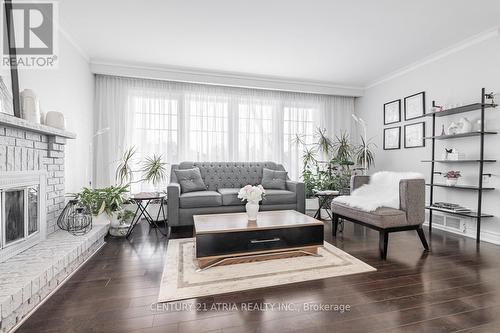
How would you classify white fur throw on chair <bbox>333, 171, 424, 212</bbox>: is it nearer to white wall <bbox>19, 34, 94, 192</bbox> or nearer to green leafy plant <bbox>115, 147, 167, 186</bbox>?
green leafy plant <bbox>115, 147, 167, 186</bbox>

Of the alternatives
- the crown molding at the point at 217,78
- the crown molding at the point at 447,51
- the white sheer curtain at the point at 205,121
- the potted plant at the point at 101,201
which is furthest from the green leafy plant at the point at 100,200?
the crown molding at the point at 447,51

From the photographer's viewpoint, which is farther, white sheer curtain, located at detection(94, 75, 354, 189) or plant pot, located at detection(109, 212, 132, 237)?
white sheer curtain, located at detection(94, 75, 354, 189)

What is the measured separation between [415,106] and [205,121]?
374 centimetres

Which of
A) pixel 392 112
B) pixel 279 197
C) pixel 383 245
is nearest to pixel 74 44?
pixel 279 197

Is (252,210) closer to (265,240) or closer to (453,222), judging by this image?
(265,240)

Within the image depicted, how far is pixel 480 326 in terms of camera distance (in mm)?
1484

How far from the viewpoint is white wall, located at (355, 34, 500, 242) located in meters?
3.11

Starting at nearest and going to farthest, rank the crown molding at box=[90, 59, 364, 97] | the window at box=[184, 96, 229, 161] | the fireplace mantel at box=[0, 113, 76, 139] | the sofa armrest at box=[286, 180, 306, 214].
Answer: the fireplace mantel at box=[0, 113, 76, 139] → the sofa armrest at box=[286, 180, 306, 214] → the crown molding at box=[90, 59, 364, 97] → the window at box=[184, 96, 229, 161]

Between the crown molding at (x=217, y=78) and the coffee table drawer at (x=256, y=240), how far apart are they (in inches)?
126

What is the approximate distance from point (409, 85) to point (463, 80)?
2.93 ft

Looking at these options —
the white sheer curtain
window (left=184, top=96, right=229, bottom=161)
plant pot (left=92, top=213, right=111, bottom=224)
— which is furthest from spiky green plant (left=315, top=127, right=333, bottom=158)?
plant pot (left=92, top=213, right=111, bottom=224)

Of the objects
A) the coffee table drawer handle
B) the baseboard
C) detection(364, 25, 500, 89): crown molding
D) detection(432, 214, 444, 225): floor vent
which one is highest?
detection(364, 25, 500, 89): crown molding

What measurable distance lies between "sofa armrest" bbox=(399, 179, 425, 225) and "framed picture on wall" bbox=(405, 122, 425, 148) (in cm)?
185

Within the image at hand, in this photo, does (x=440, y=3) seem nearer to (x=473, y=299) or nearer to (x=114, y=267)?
(x=473, y=299)
